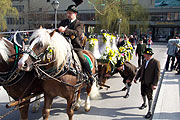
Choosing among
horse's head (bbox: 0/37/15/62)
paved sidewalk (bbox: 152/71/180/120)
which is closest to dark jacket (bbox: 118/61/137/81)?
paved sidewalk (bbox: 152/71/180/120)

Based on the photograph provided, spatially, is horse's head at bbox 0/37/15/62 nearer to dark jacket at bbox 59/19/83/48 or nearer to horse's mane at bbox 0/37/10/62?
horse's mane at bbox 0/37/10/62

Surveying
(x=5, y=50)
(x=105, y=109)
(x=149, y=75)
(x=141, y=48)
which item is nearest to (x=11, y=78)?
(x=5, y=50)

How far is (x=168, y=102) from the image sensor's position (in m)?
5.90

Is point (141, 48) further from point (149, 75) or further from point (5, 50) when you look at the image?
point (5, 50)

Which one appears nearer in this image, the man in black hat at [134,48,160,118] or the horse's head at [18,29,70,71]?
the horse's head at [18,29,70,71]

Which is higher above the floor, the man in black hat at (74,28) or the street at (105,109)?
the man in black hat at (74,28)

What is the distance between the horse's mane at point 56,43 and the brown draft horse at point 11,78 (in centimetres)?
73

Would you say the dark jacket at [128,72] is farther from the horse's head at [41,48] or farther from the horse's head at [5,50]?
the horse's head at [5,50]

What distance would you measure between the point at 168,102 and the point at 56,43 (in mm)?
4540

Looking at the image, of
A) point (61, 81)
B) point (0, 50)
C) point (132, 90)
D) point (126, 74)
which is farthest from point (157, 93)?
point (0, 50)

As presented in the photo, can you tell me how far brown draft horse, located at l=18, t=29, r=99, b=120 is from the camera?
3.01 metres

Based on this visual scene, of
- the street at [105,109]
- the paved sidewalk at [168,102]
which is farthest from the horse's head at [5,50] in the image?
the paved sidewalk at [168,102]

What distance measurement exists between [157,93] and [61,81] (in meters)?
4.73

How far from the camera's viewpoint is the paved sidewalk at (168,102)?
4.97 metres
